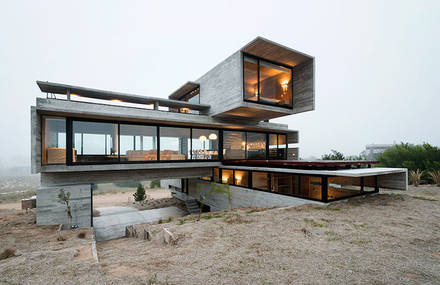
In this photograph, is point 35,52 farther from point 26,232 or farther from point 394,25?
point 394,25

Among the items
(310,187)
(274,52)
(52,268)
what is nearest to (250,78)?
(274,52)

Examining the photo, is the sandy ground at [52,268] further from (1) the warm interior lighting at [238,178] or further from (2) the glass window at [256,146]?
(2) the glass window at [256,146]

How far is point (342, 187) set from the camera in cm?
830

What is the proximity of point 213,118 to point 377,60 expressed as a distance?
95.8 m

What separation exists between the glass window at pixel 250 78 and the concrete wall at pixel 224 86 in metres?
0.60

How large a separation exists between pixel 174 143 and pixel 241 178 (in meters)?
4.72

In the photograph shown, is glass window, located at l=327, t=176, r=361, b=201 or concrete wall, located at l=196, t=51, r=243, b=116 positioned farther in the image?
concrete wall, located at l=196, t=51, r=243, b=116

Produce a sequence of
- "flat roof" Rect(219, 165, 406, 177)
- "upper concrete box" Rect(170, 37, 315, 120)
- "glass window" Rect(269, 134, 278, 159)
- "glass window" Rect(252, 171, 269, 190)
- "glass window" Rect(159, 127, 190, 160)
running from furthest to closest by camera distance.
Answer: "glass window" Rect(269, 134, 278, 159) < "glass window" Rect(159, 127, 190, 160) < "upper concrete box" Rect(170, 37, 315, 120) < "glass window" Rect(252, 171, 269, 190) < "flat roof" Rect(219, 165, 406, 177)

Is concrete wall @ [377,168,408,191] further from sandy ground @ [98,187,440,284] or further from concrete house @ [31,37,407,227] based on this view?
sandy ground @ [98,187,440,284]

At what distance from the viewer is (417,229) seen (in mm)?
4449

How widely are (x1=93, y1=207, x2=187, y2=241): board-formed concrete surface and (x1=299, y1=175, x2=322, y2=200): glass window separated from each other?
876 centimetres

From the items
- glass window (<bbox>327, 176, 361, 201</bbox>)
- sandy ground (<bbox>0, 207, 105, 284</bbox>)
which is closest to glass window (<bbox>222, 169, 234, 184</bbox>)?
glass window (<bbox>327, 176, 361, 201</bbox>)

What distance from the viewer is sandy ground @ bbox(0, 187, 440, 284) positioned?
8.41 feet

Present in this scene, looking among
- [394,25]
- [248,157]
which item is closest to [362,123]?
[394,25]
